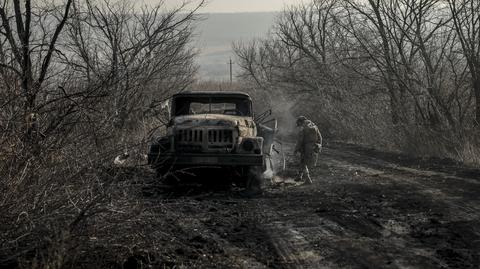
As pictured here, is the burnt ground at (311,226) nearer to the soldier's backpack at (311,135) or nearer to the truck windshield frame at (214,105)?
the soldier's backpack at (311,135)

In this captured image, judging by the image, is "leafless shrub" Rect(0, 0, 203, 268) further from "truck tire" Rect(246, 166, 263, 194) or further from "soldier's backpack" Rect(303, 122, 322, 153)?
"soldier's backpack" Rect(303, 122, 322, 153)

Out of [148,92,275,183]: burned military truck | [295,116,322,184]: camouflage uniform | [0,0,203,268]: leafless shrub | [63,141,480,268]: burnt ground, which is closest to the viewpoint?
[0,0,203,268]: leafless shrub

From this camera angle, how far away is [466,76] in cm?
1714

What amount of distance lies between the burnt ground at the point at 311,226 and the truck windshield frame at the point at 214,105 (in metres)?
1.56

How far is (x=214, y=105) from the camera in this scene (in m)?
12.5

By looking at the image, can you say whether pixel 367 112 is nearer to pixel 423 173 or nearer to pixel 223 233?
pixel 423 173

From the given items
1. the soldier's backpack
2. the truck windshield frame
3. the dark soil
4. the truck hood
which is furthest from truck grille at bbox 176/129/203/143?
the soldier's backpack

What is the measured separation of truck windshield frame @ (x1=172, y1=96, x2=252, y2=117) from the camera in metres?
12.4

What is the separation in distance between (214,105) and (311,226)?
5.17m

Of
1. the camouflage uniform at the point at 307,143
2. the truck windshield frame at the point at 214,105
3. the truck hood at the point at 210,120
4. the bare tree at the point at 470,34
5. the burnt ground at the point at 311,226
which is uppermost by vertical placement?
the bare tree at the point at 470,34

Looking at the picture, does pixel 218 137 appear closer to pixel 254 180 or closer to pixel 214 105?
pixel 254 180

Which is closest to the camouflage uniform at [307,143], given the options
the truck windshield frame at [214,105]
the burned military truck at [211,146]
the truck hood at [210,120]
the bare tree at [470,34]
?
the truck windshield frame at [214,105]

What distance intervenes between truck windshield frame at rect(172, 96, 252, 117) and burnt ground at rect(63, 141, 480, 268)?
1559mm

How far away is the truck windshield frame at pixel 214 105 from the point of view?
40.7 ft
